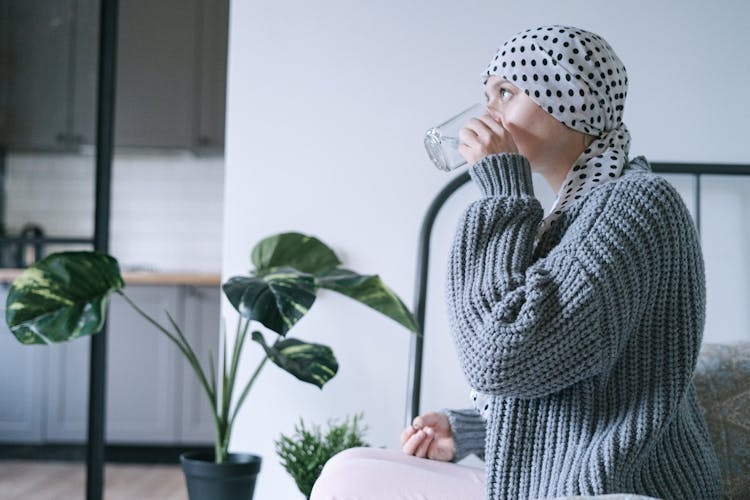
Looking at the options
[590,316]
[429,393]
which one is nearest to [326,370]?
[429,393]

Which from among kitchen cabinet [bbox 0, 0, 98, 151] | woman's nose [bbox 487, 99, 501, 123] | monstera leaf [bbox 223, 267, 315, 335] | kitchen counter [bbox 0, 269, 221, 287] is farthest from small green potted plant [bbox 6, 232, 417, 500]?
kitchen counter [bbox 0, 269, 221, 287]

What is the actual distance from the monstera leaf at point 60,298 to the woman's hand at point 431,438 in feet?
3.17

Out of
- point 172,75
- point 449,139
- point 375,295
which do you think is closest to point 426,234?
point 375,295

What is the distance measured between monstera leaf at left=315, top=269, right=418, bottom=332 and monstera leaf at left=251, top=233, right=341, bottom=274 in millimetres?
170

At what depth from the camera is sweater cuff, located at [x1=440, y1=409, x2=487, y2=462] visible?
4.46 ft

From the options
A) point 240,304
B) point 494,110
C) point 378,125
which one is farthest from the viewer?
point 378,125

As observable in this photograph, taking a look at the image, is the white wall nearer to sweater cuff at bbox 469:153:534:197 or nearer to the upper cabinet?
sweater cuff at bbox 469:153:534:197

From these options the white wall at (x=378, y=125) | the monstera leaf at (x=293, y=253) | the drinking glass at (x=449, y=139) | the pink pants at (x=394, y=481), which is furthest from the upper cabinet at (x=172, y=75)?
the pink pants at (x=394, y=481)

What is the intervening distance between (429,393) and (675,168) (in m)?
0.83

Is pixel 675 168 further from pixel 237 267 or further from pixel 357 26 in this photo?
pixel 237 267

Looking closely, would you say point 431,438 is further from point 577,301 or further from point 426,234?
point 426,234

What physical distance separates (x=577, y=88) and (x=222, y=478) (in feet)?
4.43

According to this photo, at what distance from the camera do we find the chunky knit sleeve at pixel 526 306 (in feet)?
3.27

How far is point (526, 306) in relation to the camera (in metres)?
1.00
